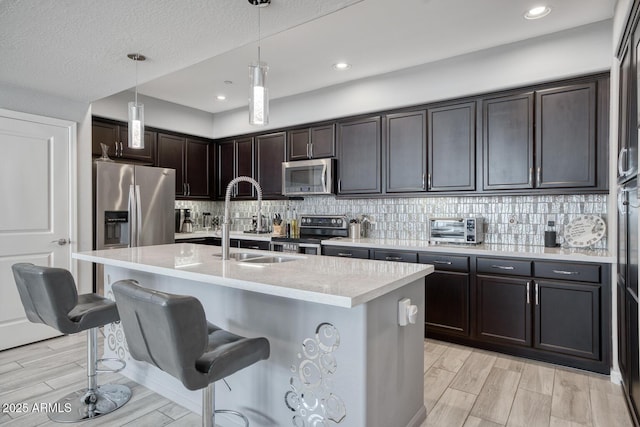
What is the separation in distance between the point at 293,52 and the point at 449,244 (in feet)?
7.71

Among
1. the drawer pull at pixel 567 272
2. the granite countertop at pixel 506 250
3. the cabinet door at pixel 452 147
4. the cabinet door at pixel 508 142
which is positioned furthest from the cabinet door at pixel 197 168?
the drawer pull at pixel 567 272

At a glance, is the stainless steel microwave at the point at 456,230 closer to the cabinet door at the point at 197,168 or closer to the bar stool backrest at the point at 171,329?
the bar stool backrest at the point at 171,329

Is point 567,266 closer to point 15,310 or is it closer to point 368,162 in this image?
point 368,162

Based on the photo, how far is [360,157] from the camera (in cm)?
416

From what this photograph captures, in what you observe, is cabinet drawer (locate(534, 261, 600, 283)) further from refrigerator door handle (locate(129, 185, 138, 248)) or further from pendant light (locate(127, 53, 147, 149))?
refrigerator door handle (locate(129, 185, 138, 248))

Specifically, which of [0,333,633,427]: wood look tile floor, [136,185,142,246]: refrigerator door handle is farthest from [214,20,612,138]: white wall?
[0,333,633,427]: wood look tile floor

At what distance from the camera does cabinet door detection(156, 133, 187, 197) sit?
4.93 metres

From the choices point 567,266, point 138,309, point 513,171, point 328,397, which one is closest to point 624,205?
point 567,266

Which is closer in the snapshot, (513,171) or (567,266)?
(567,266)

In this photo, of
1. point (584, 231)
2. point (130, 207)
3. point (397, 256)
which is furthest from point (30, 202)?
point (584, 231)

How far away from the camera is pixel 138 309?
1465mm

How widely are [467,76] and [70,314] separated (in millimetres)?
3671

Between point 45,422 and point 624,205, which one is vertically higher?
point 624,205

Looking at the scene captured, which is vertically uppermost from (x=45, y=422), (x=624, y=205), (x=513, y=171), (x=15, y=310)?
(x=513, y=171)
